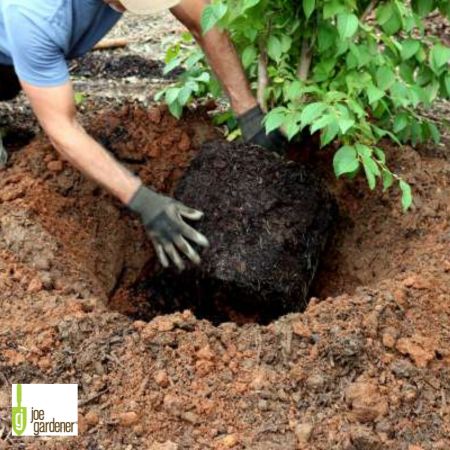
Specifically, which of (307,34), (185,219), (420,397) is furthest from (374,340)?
(307,34)

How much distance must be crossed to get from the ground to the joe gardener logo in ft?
0.10

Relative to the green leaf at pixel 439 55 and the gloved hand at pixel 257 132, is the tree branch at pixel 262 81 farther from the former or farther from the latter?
the green leaf at pixel 439 55

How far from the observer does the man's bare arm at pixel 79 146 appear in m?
3.15

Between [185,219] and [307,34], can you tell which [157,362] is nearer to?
[185,219]

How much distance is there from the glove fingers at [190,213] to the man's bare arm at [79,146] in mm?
189

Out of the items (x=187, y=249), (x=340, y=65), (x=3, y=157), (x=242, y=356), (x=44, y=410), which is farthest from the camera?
(x=3, y=157)

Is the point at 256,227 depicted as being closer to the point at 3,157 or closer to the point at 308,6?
the point at 308,6

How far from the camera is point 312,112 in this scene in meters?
2.89

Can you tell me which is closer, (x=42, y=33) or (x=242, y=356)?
(x=242, y=356)

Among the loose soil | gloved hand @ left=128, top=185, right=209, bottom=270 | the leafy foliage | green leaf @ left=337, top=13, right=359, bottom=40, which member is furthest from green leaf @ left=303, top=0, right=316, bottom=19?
the loose soil

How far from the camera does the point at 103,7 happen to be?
11.2 ft

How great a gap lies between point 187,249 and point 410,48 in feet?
3.66

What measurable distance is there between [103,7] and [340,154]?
116 cm

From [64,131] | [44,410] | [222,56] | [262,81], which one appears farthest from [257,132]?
[44,410]
